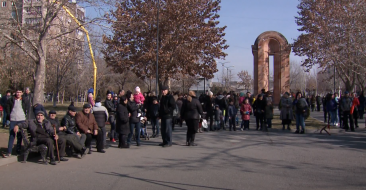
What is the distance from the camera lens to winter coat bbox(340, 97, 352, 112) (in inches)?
620

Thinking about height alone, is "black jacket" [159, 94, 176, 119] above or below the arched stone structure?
below

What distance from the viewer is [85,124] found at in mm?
10039

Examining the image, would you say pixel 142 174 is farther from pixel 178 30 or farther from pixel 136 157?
pixel 178 30

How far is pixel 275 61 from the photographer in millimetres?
39312

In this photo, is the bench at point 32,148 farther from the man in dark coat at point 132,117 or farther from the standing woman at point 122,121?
the man in dark coat at point 132,117

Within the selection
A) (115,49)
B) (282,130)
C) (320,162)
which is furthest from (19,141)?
(115,49)

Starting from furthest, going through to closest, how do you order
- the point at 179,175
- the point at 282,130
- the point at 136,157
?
the point at 282,130 → the point at 136,157 → the point at 179,175

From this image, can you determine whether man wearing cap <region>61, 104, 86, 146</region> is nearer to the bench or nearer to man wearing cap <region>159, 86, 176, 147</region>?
the bench

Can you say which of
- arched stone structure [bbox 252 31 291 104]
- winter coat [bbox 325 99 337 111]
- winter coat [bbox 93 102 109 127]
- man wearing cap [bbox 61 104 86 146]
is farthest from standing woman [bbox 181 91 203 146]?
arched stone structure [bbox 252 31 291 104]

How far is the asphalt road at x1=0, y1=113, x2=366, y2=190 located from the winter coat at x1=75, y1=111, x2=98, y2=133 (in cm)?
83

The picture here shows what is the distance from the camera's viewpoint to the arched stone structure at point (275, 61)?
3753 centimetres

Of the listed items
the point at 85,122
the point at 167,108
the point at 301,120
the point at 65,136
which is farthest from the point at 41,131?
the point at 301,120

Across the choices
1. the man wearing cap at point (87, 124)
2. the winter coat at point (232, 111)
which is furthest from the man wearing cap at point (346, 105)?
the man wearing cap at point (87, 124)

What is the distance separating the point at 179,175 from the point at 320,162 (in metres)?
3.86
